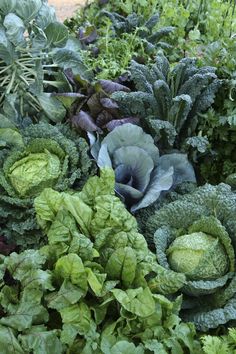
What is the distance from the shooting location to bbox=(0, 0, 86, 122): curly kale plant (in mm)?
1932

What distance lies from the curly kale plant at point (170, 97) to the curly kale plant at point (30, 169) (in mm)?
283

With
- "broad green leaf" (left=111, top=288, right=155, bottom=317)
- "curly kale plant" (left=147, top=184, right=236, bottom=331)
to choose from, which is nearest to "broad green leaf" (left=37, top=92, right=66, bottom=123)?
"curly kale plant" (left=147, top=184, right=236, bottom=331)

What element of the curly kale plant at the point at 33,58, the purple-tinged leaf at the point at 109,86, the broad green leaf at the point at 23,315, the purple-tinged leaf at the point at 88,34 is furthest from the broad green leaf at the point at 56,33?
the broad green leaf at the point at 23,315

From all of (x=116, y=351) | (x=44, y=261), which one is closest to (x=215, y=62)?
(x=44, y=261)

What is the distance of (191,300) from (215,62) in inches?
40.7

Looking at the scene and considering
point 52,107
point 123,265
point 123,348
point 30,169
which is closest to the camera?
point 123,348

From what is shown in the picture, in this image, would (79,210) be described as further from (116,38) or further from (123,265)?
(116,38)

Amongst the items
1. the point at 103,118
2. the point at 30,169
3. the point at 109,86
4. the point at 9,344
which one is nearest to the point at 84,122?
the point at 103,118

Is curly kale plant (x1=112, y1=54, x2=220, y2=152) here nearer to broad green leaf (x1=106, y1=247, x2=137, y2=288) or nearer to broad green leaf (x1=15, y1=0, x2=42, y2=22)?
broad green leaf (x1=15, y1=0, x2=42, y2=22)

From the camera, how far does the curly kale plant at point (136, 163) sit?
6.20ft

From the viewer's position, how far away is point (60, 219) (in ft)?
5.15

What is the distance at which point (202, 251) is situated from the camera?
163 cm

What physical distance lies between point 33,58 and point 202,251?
1050 millimetres

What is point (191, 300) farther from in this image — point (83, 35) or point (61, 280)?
point (83, 35)
